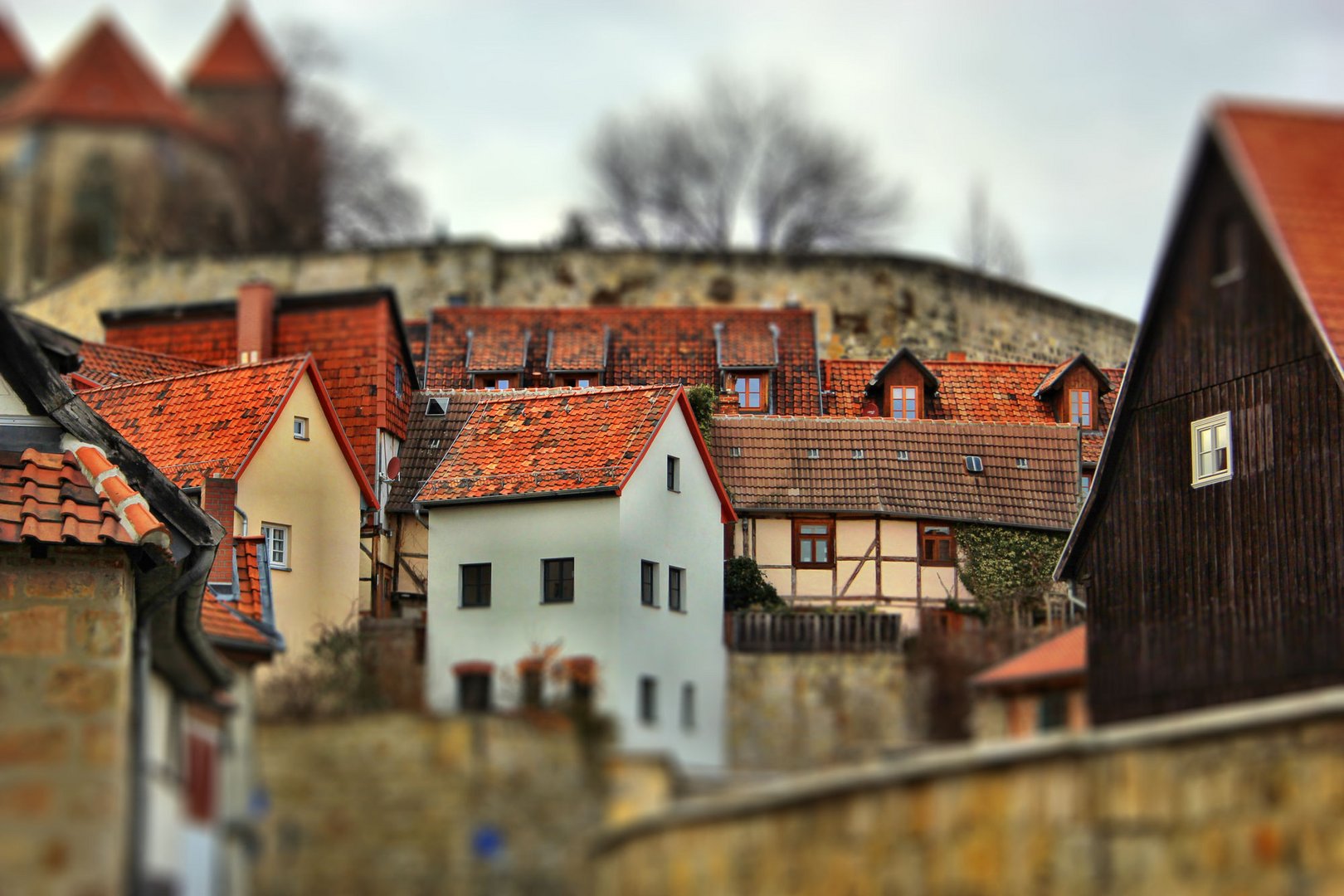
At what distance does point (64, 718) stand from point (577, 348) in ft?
108

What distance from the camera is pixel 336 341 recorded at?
4194 centimetres

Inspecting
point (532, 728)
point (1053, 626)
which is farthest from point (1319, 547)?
point (532, 728)

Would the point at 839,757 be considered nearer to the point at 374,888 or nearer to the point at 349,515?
the point at 374,888

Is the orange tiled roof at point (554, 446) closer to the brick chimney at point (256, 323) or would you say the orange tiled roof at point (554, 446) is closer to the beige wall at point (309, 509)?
A: the beige wall at point (309, 509)

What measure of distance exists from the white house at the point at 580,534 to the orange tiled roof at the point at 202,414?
8.63 ft

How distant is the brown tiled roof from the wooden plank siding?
10222mm

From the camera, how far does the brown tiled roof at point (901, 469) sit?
3866 cm

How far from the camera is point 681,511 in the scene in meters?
32.7

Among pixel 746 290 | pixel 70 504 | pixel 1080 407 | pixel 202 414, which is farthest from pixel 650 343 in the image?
pixel 70 504

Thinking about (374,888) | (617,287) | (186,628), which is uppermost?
(617,287)

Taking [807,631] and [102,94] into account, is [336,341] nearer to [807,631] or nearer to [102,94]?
[807,631]

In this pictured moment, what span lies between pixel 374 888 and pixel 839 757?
2.50 meters

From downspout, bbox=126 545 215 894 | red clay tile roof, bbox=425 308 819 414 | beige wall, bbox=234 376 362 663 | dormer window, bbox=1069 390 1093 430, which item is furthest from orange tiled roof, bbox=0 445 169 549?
dormer window, bbox=1069 390 1093 430

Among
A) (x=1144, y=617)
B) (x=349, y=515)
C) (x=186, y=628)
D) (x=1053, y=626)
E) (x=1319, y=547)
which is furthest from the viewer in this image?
(x=349, y=515)
